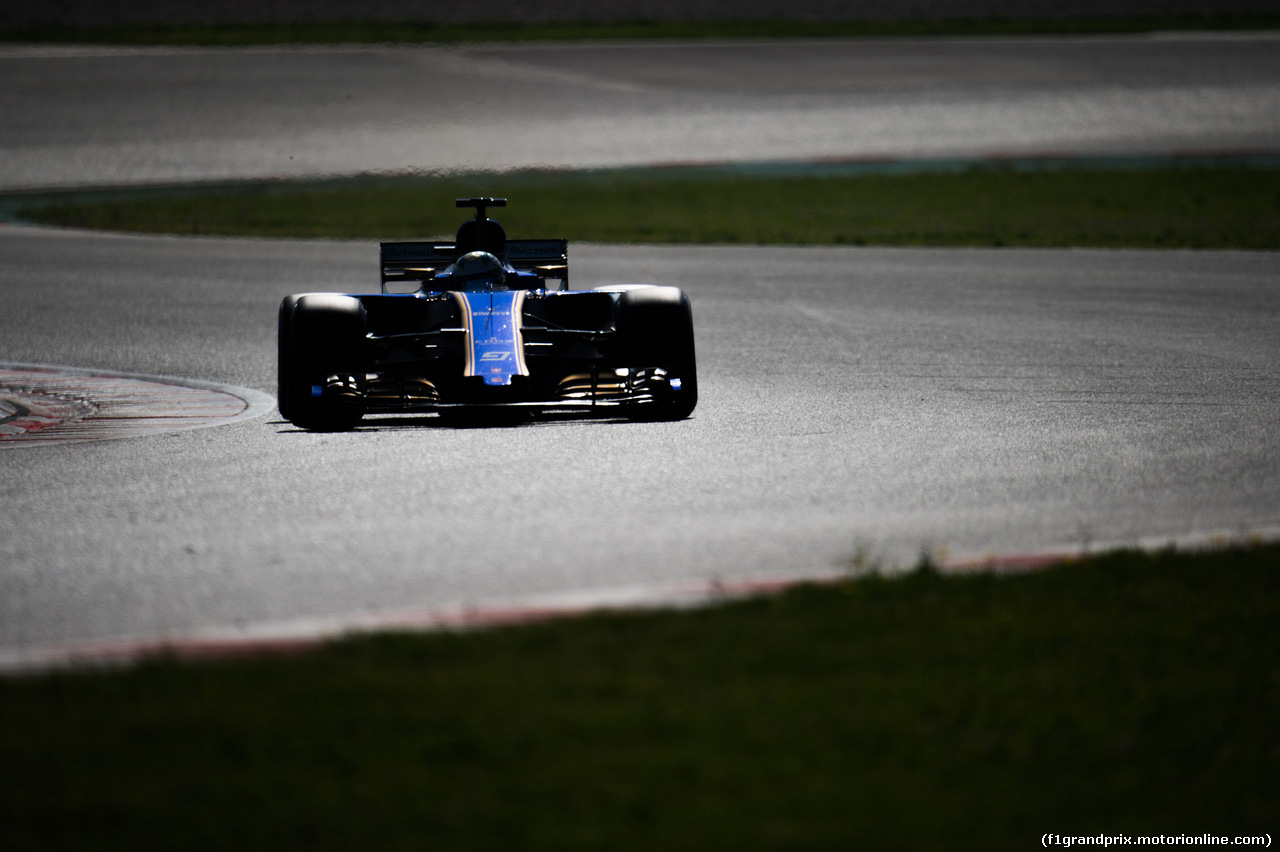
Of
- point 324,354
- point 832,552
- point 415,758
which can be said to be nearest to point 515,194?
point 324,354

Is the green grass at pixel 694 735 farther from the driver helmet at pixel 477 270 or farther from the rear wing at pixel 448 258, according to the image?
the rear wing at pixel 448 258

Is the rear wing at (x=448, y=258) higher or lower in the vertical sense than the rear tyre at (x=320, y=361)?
higher

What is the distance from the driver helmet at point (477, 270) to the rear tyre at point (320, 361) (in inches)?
39.9

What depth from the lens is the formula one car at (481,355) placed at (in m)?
8.16

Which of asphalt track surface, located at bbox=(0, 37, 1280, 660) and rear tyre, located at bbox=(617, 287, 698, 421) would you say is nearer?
asphalt track surface, located at bbox=(0, 37, 1280, 660)

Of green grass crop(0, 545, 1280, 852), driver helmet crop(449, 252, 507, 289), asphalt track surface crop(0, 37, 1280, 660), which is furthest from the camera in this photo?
driver helmet crop(449, 252, 507, 289)

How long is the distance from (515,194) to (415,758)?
72.5ft

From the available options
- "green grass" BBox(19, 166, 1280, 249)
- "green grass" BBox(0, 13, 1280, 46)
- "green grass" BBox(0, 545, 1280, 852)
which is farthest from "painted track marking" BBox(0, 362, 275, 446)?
"green grass" BBox(0, 13, 1280, 46)

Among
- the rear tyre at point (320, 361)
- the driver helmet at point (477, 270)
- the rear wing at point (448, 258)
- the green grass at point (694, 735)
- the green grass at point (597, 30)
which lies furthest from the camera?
the green grass at point (597, 30)

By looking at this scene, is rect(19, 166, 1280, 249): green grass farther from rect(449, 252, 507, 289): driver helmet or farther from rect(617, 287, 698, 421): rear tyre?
rect(617, 287, 698, 421): rear tyre

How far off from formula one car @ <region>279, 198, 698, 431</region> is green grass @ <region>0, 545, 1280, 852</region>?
11.7 ft

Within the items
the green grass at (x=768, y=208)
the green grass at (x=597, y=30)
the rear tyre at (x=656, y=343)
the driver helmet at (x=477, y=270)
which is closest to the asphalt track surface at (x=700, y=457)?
the rear tyre at (x=656, y=343)

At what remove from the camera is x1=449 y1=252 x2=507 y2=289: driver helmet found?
30.1ft

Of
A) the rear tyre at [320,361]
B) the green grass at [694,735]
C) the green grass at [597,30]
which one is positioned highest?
the green grass at [597,30]
